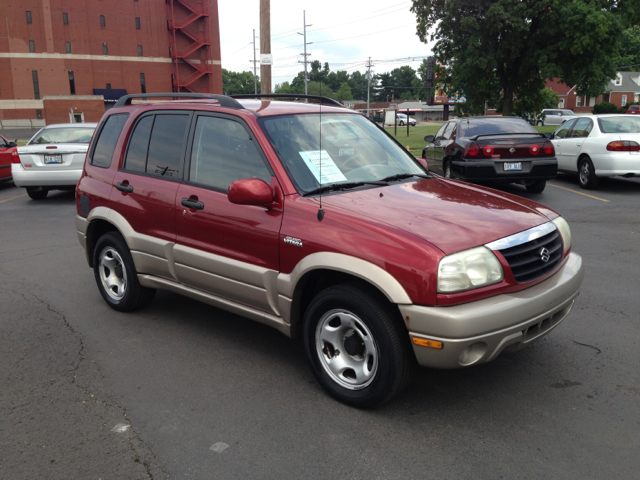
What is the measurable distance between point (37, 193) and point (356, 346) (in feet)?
38.8

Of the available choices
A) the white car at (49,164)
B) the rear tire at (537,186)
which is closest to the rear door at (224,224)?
the white car at (49,164)

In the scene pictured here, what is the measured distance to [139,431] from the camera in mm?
3256

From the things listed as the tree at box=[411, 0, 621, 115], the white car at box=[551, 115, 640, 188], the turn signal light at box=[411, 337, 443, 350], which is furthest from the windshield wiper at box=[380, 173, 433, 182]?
the tree at box=[411, 0, 621, 115]

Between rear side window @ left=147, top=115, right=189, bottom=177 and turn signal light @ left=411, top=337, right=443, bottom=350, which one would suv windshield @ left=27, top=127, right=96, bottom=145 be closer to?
rear side window @ left=147, top=115, right=189, bottom=177

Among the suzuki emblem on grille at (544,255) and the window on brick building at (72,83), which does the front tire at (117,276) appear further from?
the window on brick building at (72,83)

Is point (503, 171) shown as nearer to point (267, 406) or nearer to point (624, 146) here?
point (624, 146)

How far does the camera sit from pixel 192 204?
4.21 meters

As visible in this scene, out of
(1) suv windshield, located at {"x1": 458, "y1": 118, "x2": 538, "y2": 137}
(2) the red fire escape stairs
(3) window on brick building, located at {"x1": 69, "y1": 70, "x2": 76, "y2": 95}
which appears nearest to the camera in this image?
(1) suv windshield, located at {"x1": 458, "y1": 118, "x2": 538, "y2": 137}

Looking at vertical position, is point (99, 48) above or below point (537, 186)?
above

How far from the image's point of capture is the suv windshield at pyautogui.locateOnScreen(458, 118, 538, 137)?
11.2m

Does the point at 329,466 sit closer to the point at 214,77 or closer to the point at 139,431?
the point at 139,431

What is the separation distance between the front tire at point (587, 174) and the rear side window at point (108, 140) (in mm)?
10102

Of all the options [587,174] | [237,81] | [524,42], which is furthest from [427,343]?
[237,81]

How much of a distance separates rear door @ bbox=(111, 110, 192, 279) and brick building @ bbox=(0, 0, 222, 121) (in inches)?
2223
